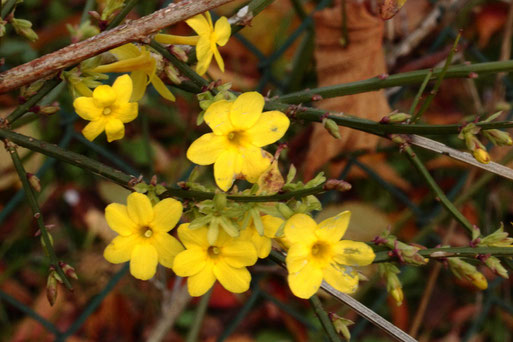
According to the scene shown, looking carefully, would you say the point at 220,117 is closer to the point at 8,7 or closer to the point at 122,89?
the point at 122,89

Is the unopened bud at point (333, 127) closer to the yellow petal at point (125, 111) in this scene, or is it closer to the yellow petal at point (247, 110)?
the yellow petal at point (247, 110)

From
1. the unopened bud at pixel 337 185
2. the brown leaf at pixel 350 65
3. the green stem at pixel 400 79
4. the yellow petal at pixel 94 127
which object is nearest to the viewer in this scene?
the unopened bud at pixel 337 185

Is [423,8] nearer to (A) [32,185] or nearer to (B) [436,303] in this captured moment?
(B) [436,303]

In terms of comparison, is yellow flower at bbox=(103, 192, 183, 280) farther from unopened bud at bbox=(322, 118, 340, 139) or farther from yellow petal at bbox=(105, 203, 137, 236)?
unopened bud at bbox=(322, 118, 340, 139)

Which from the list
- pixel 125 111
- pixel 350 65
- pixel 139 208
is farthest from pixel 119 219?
pixel 350 65

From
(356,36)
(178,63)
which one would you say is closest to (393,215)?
(356,36)

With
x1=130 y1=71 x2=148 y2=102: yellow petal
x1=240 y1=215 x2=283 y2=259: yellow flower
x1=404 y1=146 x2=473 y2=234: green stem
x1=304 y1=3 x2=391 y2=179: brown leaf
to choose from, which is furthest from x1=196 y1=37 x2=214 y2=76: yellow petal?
x1=304 y1=3 x2=391 y2=179: brown leaf

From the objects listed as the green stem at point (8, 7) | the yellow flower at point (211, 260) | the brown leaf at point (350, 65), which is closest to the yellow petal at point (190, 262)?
the yellow flower at point (211, 260)
